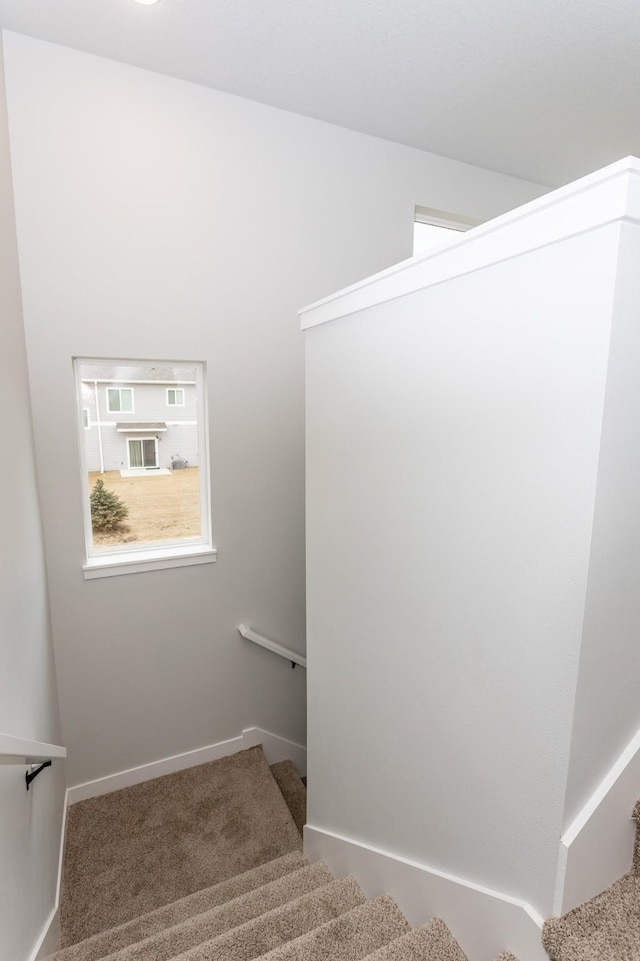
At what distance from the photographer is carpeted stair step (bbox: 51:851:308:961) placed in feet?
7.00

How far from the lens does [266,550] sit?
3.36 m

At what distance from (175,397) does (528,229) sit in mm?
2300

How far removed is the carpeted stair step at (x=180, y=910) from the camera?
7.00 feet

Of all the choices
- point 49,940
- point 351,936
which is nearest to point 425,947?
point 351,936

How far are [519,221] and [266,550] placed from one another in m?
2.53

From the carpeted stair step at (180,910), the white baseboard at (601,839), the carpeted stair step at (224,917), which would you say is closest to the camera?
the white baseboard at (601,839)

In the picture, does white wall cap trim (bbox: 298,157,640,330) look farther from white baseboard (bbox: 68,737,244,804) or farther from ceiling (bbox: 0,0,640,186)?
white baseboard (bbox: 68,737,244,804)

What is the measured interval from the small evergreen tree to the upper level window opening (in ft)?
8.45

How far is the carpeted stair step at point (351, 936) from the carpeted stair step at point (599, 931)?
73 centimetres

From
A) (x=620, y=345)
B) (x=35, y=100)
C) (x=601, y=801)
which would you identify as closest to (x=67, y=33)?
(x=35, y=100)

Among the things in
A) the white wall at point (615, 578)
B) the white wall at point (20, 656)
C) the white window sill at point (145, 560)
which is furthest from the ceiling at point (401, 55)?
the white window sill at point (145, 560)

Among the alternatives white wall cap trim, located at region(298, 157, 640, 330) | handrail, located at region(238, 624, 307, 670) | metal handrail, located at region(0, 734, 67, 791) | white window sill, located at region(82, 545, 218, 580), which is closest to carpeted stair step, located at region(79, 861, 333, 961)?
metal handrail, located at region(0, 734, 67, 791)

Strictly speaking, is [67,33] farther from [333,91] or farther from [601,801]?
[601,801]

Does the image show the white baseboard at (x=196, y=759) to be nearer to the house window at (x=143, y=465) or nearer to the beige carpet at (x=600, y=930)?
the house window at (x=143, y=465)
